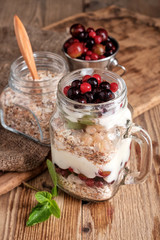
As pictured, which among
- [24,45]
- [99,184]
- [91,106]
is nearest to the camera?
[91,106]

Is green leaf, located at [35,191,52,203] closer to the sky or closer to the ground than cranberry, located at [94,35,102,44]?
closer to the ground

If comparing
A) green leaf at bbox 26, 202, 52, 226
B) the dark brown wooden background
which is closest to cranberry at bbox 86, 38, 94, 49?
green leaf at bbox 26, 202, 52, 226

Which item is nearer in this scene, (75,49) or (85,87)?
(85,87)

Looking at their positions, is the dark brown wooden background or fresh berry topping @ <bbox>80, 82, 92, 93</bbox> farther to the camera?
the dark brown wooden background

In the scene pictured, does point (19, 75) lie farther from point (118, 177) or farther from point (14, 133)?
point (118, 177)

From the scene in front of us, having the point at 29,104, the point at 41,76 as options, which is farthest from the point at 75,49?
the point at 29,104

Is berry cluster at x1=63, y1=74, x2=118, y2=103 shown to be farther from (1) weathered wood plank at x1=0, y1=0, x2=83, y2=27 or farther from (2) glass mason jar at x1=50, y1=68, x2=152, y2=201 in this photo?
(1) weathered wood plank at x1=0, y1=0, x2=83, y2=27

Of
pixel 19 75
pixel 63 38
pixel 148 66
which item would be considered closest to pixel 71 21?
pixel 63 38

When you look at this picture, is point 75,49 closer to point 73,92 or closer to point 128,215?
point 73,92
